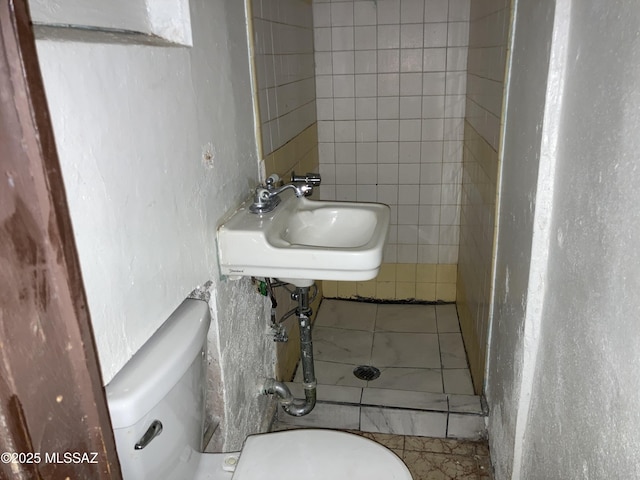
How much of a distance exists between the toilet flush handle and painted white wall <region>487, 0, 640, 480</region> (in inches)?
29.8

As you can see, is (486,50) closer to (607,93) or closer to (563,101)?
(563,101)

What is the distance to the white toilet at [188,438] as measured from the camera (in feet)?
2.79

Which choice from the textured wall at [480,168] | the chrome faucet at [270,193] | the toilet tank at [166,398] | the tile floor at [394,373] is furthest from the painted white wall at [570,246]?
the toilet tank at [166,398]

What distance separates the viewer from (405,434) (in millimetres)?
1907

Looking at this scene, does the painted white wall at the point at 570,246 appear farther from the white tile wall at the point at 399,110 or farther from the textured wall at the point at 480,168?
the white tile wall at the point at 399,110

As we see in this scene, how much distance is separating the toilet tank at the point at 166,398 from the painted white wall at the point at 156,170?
32 mm

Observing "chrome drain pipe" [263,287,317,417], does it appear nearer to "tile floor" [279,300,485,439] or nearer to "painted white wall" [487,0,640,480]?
"tile floor" [279,300,485,439]

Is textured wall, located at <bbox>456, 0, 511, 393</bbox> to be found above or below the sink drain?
above

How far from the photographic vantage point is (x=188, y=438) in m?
1.05

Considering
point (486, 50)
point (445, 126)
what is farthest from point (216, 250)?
point (445, 126)

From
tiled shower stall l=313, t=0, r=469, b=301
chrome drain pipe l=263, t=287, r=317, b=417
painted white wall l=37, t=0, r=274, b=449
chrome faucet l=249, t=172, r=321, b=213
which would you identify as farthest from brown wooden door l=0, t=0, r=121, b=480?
tiled shower stall l=313, t=0, r=469, b=301

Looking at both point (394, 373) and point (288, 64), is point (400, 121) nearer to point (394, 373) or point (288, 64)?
point (288, 64)

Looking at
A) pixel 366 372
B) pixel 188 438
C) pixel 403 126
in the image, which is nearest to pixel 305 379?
pixel 366 372

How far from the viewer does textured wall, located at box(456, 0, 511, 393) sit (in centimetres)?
171
